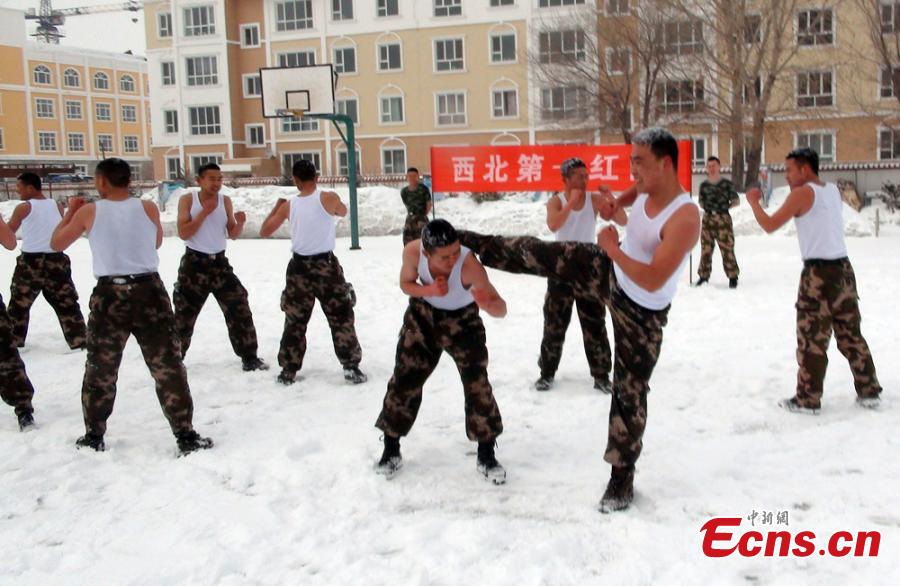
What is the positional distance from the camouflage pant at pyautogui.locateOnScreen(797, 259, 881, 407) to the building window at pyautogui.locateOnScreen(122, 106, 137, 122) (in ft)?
242

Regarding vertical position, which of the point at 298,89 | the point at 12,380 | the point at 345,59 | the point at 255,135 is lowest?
the point at 12,380

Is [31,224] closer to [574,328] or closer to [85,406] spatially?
[85,406]

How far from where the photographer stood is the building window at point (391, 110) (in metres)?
42.7

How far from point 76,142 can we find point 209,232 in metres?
67.0

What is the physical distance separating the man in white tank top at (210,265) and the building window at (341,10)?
38.2 metres

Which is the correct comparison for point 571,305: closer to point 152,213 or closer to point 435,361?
point 435,361

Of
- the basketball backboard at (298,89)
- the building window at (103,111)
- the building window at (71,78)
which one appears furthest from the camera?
the building window at (103,111)

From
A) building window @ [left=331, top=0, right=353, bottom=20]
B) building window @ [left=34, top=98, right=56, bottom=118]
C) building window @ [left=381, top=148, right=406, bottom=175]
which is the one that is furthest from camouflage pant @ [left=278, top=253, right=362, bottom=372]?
building window @ [left=34, top=98, right=56, bottom=118]

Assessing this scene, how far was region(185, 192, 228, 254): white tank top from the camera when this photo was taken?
23.1 ft

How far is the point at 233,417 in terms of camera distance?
6.03 m

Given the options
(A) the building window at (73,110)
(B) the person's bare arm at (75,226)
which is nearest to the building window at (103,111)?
(A) the building window at (73,110)

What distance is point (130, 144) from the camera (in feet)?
235

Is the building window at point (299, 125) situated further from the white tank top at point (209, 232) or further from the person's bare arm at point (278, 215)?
the person's bare arm at point (278, 215)

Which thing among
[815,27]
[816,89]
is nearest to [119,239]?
[815,27]
